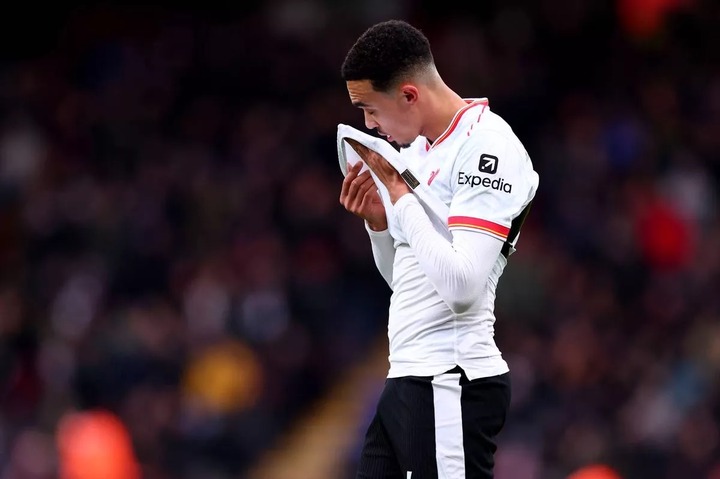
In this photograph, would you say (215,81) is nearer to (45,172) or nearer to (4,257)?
(45,172)

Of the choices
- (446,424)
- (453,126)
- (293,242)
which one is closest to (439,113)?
(453,126)

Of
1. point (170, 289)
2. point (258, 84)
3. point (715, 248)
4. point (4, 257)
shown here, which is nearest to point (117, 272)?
point (170, 289)

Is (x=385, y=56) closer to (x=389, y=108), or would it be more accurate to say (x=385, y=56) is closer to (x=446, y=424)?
(x=389, y=108)

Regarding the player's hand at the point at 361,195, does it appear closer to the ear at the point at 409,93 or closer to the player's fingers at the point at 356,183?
the player's fingers at the point at 356,183

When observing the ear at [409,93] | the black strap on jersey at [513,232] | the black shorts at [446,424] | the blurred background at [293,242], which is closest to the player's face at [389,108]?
the ear at [409,93]

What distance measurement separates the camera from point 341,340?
11.0m

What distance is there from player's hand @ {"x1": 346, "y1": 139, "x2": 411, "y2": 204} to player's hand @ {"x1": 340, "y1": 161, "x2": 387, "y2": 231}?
100 millimetres

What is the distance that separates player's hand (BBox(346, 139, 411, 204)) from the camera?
12.5 feet

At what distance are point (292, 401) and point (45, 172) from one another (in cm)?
353

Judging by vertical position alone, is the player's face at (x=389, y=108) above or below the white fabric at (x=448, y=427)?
above

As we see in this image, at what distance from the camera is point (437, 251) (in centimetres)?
362

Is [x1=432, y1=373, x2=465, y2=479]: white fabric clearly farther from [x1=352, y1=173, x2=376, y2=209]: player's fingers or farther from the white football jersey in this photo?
[x1=352, y1=173, x2=376, y2=209]: player's fingers

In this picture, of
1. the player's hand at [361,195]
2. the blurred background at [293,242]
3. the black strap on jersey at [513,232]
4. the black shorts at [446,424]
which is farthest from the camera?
the blurred background at [293,242]

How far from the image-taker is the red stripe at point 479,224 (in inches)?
144
